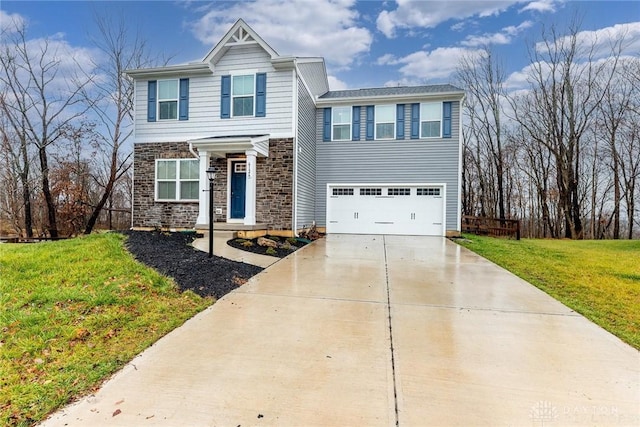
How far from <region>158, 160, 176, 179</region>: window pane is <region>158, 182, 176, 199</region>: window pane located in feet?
0.85

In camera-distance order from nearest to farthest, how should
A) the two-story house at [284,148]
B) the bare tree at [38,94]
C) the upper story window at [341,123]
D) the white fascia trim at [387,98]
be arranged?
the two-story house at [284,148], the white fascia trim at [387,98], the upper story window at [341,123], the bare tree at [38,94]

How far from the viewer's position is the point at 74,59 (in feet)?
49.5

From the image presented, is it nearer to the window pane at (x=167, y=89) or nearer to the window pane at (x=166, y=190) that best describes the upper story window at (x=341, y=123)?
the window pane at (x=167, y=89)

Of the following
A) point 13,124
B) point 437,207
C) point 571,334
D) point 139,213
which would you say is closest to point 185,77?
point 139,213

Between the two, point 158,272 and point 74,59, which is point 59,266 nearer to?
point 158,272

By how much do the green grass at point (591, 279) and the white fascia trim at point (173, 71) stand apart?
36.0 ft

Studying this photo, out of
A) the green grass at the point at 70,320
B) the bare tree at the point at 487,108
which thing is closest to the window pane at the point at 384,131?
the bare tree at the point at 487,108

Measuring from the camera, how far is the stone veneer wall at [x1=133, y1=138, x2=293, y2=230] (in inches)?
423

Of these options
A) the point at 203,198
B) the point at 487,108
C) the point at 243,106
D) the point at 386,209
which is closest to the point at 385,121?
the point at 386,209

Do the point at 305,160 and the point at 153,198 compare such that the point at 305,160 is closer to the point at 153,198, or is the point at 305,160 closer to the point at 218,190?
the point at 218,190

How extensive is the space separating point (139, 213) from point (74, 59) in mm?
9679

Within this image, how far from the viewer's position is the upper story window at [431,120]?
12789 mm

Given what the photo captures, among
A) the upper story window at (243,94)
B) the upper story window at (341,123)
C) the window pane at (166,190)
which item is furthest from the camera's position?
the upper story window at (341,123)

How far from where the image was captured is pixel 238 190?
36.6 feet
